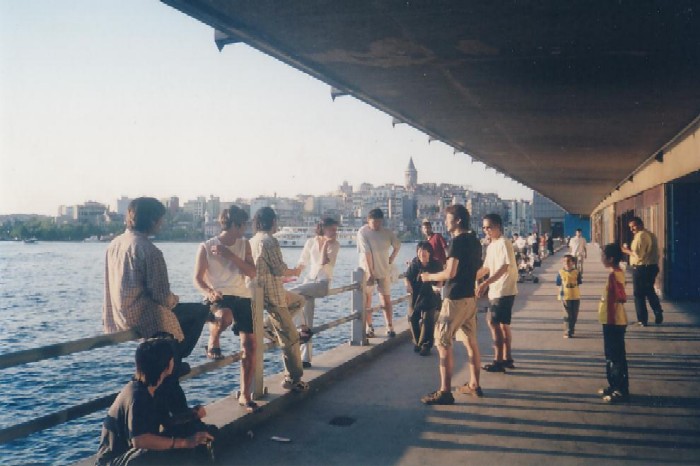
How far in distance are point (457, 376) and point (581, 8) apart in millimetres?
4199

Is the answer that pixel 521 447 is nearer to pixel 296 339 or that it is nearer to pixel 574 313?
pixel 296 339

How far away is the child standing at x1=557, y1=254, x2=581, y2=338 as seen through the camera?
977 cm

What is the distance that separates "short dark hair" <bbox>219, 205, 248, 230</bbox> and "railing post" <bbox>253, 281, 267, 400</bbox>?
59cm

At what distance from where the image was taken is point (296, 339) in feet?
19.8

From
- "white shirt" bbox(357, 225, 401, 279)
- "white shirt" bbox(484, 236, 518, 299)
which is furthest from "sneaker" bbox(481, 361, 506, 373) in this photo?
"white shirt" bbox(357, 225, 401, 279)

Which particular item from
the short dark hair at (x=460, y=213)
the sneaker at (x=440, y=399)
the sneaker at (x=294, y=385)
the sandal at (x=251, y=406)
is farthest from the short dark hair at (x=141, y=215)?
the sneaker at (x=440, y=399)

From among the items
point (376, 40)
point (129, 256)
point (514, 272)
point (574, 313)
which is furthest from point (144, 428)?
point (574, 313)

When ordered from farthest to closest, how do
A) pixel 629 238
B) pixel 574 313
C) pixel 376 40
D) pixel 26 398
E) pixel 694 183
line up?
pixel 629 238
pixel 26 398
pixel 694 183
pixel 574 313
pixel 376 40

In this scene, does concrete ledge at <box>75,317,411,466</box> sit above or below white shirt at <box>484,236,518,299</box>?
below

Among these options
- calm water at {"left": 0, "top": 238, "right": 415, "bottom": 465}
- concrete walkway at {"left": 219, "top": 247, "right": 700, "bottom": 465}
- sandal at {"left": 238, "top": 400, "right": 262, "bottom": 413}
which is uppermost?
sandal at {"left": 238, "top": 400, "right": 262, "bottom": 413}

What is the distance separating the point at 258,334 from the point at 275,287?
47 cm

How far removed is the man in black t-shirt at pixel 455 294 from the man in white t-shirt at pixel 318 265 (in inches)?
67.4

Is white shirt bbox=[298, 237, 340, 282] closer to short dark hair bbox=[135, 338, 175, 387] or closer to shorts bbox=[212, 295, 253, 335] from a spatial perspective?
shorts bbox=[212, 295, 253, 335]

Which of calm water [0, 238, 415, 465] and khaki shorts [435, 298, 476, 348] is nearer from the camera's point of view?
khaki shorts [435, 298, 476, 348]
